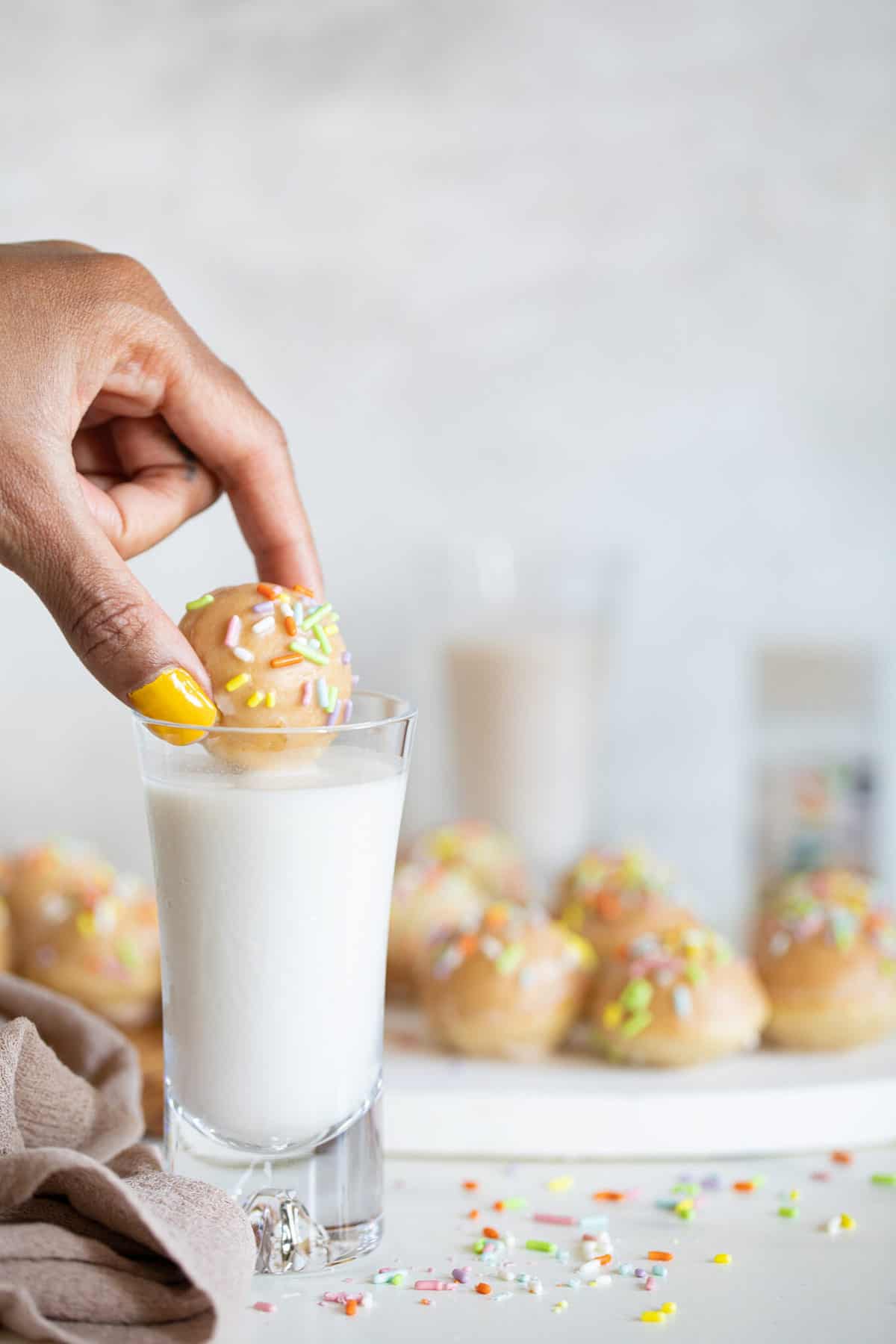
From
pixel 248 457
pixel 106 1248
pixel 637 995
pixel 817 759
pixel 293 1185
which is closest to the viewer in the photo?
pixel 106 1248

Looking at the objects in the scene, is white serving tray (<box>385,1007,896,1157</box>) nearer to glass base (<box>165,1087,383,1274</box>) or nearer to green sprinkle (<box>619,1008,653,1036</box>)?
green sprinkle (<box>619,1008,653,1036</box>)

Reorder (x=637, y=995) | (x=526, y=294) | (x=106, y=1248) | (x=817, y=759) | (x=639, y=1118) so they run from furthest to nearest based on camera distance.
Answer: (x=817, y=759) → (x=526, y=294) → (x=637, y=995) → (x=639, y=1118) → (x=106, y=1248)

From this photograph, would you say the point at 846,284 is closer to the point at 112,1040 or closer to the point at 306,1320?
the point at 112,1040

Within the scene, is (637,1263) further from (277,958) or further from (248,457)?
(248,457)

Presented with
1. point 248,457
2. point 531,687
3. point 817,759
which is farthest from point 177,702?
point 817,759

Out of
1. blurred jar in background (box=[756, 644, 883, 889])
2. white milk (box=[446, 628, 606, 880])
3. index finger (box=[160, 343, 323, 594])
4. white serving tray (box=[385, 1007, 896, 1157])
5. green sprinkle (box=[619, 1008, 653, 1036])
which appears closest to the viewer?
index finger (box=[160, 343, 323, 594])

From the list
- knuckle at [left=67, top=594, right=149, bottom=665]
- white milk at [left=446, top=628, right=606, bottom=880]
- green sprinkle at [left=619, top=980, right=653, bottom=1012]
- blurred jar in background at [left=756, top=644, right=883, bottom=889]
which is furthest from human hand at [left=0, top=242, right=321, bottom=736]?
blurred jar in background at [left=756, top=644, right=883, bottom=889]

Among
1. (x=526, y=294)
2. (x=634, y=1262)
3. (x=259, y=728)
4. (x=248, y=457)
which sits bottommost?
(x=634, y=1262)
